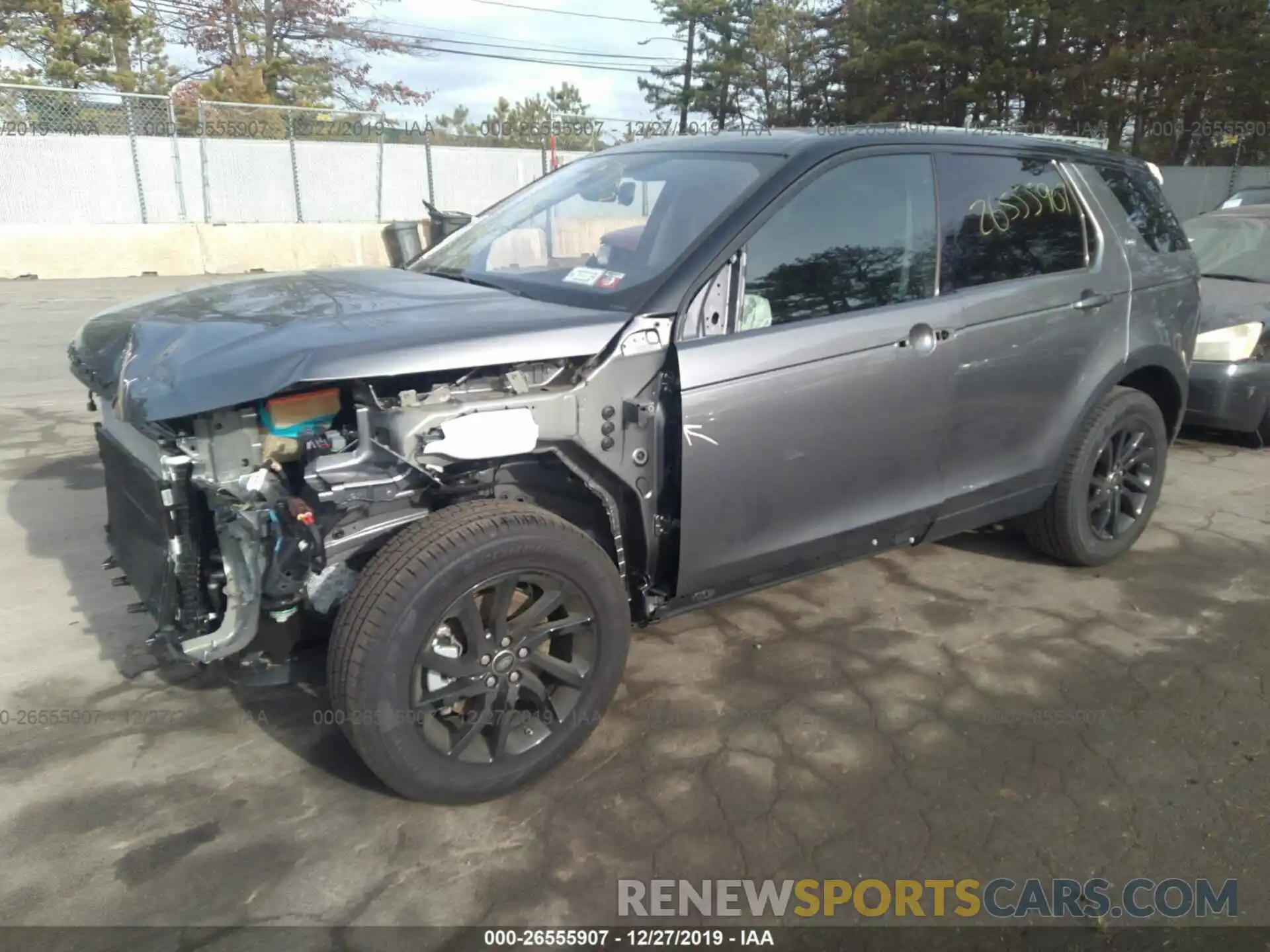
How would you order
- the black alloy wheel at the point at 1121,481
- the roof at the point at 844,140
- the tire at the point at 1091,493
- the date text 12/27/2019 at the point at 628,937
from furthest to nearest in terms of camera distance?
1. the black alloy wheel at the point at 1121,481
2. the tire at the point at 1091,493
3. the roof at the point at 844,140
4. the date text 12/27/2019 at the point at 628,937

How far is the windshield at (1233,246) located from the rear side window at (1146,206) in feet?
8.87

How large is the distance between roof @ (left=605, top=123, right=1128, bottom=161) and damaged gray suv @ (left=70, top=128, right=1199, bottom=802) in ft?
0.08

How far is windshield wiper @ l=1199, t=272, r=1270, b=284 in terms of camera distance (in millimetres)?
6750

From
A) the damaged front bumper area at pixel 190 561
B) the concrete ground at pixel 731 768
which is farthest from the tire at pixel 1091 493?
the damaged front bumper area at pixel 190 561

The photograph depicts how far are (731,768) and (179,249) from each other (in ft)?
54.3

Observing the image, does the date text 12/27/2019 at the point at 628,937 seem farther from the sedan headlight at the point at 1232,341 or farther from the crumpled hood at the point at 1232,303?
the sedan headlight at the point at 1232,341

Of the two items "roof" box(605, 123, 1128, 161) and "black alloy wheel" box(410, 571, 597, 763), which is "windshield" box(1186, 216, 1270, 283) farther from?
"black alloy wheel" box(410, 571, 597, 763)

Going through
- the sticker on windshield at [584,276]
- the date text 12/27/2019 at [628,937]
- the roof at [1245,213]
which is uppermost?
the roof at [1245,213]

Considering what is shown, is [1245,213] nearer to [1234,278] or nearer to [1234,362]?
[1234,278]

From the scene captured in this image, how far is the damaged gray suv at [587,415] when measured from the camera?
2.58 metres

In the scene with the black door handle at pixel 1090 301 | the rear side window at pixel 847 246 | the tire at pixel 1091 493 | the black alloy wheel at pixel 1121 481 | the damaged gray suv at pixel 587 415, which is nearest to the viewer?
the damaged gray suv at pixel 587 415

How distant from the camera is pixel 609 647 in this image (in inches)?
114

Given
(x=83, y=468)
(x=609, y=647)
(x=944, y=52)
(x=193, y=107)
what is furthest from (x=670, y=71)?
(x=609, y=647)

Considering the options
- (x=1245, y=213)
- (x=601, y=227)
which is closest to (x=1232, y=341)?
(x=1245, y=213)
